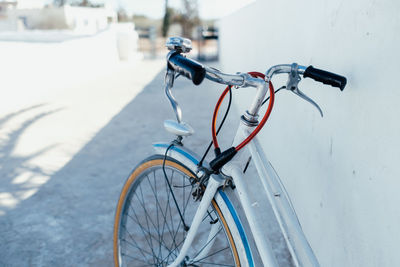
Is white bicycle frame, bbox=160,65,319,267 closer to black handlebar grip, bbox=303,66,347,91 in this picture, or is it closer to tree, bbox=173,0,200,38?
black handlebar grip, bbox=303,66,347,91

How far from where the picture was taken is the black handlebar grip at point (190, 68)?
2.86 feet

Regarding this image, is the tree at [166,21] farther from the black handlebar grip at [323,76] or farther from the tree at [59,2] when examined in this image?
the black handlebar grip at [323,76]

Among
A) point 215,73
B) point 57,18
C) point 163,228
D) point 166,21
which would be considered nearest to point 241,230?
point 215,73

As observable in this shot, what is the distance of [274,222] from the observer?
2172 mm

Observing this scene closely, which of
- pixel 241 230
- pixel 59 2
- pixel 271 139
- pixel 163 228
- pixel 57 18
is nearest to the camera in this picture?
pixel 241 230

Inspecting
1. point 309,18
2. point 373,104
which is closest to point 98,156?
point 309,18

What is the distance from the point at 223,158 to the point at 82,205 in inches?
65.5

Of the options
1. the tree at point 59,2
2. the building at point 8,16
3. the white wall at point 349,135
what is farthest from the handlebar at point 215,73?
the tree at point 59,2

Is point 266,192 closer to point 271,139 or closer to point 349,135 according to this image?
point 349,135

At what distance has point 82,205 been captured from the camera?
7.91ft

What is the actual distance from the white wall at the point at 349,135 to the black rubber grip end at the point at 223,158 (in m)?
0.43

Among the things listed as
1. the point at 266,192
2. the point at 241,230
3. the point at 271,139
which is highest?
the point at 266,192

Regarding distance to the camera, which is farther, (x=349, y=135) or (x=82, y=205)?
(x=82, y=205)

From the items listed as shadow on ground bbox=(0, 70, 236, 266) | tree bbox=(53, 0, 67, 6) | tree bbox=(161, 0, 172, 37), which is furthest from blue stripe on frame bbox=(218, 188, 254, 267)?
tree bbox=(53, 0, 67, 6)
